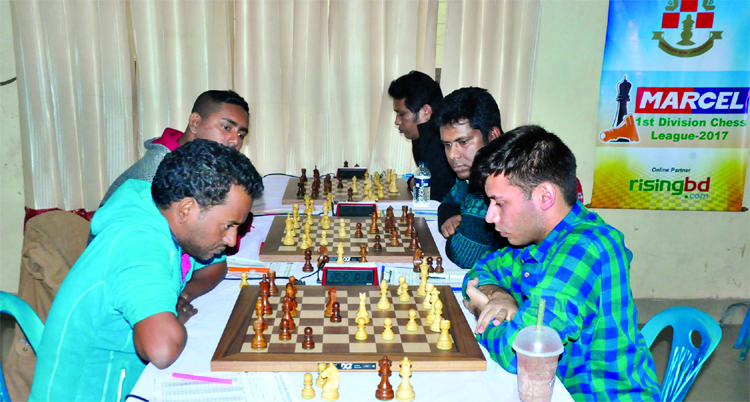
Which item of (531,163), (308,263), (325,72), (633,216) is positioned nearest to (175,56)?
(325,72)

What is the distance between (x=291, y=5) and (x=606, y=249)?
3067 mm

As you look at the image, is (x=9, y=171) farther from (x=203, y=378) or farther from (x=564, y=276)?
(x=564, y=276)

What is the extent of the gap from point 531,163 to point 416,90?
2.29 m

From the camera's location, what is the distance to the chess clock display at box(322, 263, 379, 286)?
227 centimetres

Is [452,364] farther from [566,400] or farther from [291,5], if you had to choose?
[291,5]

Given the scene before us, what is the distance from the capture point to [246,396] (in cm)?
150

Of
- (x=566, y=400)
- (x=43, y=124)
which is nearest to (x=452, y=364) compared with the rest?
(x=566, y=400)

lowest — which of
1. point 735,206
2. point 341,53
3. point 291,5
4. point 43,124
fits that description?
point 735,206

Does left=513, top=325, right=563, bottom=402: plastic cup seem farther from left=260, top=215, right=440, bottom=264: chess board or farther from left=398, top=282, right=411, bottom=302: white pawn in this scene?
left=260, top=215, right=440, bottom=264: chess board

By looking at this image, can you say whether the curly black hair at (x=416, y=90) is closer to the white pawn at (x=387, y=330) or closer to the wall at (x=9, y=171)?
the white pawn at (x=387, y=330)

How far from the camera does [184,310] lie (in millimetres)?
1922

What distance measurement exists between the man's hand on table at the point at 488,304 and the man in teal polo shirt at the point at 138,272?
79 centimetres

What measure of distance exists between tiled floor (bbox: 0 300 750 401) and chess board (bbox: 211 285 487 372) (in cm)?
237

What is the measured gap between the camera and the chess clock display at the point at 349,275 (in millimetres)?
2273
